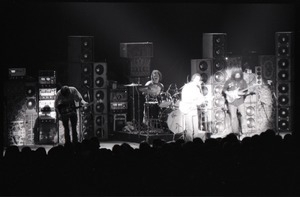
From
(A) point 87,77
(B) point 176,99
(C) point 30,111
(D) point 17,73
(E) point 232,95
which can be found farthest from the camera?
(B) point 176,99

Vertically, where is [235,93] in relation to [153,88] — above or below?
below

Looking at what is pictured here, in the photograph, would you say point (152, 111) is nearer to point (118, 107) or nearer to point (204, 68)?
point (118, 107)

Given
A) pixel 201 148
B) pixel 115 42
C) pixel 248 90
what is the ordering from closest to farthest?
pixel 201 148, pixel 248 90, pixel 115 42

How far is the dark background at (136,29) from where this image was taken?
47.5ft

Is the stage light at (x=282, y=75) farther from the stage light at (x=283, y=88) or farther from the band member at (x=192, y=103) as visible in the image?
the band member at (x=192, y=103)

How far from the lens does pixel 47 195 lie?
23.4 feet

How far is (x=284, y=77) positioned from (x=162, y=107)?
10.1 ft

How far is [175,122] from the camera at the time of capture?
13.8 meters

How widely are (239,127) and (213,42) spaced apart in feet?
6.60

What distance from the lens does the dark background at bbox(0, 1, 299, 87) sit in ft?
47.5

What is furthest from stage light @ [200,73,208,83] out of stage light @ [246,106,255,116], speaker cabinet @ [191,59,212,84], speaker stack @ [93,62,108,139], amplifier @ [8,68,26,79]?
amplifier @ [8,68,26,79]

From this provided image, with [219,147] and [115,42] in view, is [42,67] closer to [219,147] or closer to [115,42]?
[115,42]

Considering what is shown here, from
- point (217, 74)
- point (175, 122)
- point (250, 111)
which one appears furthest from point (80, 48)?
point (250, 111)

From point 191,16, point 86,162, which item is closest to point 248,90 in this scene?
point 191,16
